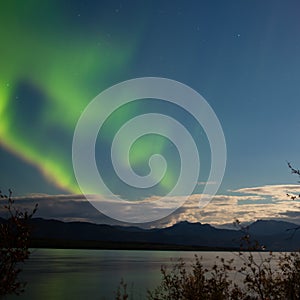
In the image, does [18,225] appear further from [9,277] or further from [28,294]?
[28,294]

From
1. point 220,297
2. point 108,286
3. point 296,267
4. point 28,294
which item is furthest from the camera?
point 108,286

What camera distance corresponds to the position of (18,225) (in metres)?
11.6

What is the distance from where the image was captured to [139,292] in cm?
7350

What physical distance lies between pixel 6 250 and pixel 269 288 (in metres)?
7.36

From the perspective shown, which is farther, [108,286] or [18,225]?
[108,286]

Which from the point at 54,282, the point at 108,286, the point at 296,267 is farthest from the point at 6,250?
the point at 54,282

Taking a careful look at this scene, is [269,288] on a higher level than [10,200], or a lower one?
lower

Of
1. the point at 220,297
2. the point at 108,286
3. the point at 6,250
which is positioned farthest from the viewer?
the point at 108,286

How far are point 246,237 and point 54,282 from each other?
90.3 meters

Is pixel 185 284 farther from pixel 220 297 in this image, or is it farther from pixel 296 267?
pixel 296 267

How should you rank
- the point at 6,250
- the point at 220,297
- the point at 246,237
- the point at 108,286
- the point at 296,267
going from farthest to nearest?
the point at 108,286 < the point at 220,297 < the point at 296,267 < the point at 6,250 < the point at 246,237

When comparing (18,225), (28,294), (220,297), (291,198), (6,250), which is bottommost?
(28,294)

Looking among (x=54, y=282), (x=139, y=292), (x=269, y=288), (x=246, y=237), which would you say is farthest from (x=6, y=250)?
(x=54, y=282)

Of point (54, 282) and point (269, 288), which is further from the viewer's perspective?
point (54, 282)
